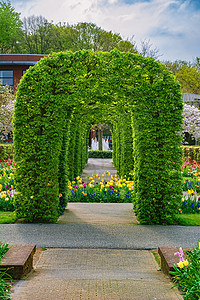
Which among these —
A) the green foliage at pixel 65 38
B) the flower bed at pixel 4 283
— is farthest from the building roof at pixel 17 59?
the flower bed at pixel 4 283

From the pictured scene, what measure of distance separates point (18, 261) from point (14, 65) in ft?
106

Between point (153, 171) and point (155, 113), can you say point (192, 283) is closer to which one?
point (153, 171)

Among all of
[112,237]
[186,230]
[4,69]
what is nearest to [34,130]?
[112,237]

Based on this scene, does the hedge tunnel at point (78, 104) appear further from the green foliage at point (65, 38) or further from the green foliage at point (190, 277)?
the green foliage at point (65, 38)

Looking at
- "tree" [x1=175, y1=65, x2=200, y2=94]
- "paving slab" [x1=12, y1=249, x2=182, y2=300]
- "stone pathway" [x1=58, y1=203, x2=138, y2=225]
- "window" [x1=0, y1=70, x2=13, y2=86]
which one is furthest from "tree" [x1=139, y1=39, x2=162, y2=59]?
"paving slab" [x1=12, y1=249, x2=182, y2=300]

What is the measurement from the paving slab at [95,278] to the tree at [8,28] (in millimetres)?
45252

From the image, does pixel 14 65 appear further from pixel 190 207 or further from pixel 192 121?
pixel 190 207

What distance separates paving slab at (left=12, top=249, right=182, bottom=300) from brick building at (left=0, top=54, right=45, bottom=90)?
1180 inches

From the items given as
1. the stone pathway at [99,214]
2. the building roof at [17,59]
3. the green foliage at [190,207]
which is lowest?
the stone pathway at [99,214]

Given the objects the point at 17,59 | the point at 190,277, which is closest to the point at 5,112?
the point at 17,59

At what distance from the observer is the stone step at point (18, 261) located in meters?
3.66

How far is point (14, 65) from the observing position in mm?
33531

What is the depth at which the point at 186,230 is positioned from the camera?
6230 millimetres

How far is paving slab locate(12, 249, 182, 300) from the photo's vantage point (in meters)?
3.20
